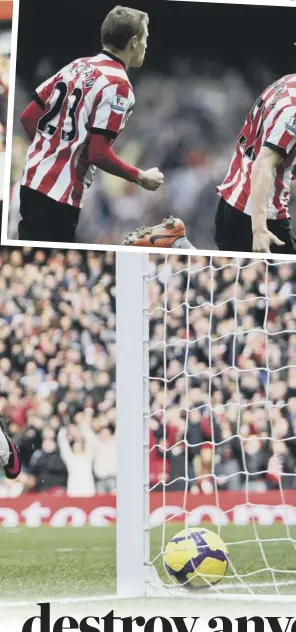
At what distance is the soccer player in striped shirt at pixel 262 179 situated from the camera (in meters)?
2.37

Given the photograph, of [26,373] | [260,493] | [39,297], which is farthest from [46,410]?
[260,493]

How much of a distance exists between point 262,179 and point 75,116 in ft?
1.52

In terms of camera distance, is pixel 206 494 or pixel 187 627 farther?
pixel 206 494

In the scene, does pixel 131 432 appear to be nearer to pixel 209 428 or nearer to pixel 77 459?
pixel 77 459

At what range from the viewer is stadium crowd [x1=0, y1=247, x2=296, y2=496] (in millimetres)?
6750

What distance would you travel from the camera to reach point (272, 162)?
2445 millimetres

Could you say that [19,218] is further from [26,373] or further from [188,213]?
[26,373]

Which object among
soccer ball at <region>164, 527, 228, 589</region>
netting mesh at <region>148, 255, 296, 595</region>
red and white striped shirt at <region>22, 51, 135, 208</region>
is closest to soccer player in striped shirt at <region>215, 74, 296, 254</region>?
red and white striped shirt at <region>22, 51, 135, 208</region>

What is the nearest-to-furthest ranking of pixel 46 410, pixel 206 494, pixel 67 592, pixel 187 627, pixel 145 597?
pixel 187 627
pixel 145 597
pixel 67 592
pixel 206 494
pixel 46 410

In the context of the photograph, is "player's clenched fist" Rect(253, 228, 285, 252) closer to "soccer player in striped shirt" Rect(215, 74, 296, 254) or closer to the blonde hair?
"soccer player in striped shirt" Rect(215, 74, 296, 254)

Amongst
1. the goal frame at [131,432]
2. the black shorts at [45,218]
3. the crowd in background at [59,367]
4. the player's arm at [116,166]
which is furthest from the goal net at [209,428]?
the player's arm at [116,166]

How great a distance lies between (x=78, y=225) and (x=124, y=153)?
0.65 feet

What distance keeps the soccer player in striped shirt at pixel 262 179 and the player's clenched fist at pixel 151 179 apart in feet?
0.53

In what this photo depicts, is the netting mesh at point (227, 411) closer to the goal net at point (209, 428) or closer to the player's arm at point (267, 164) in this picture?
the goal net at point (209, 428)
